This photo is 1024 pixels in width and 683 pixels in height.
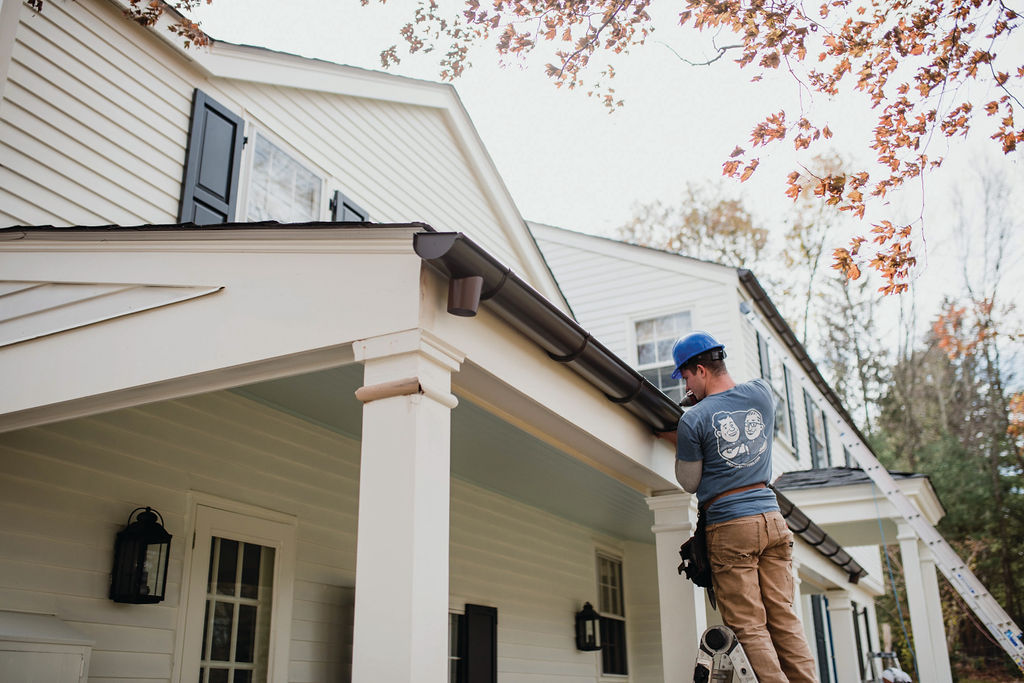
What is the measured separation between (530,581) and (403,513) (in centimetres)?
615

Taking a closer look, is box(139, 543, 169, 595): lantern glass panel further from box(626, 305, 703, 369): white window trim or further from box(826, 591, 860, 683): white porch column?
box(626, 305, 703, 369): white window trim

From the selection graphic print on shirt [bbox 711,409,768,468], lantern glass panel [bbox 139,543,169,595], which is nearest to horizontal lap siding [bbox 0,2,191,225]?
lantern glass panel [bbox 139,543,169,595]

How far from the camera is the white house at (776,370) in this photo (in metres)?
10.6

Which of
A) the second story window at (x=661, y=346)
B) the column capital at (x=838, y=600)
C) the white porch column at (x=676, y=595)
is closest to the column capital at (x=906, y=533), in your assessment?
the column capital at (x=838, y=600)

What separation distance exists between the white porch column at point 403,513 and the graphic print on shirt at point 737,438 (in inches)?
59.1

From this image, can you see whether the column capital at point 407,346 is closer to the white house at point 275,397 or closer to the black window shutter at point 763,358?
the white house at point 275,397

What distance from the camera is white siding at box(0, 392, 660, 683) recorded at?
4.79 meters

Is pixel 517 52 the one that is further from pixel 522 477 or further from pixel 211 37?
pixel 522 477

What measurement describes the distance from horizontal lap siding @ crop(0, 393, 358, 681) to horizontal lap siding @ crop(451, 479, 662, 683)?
1.47m

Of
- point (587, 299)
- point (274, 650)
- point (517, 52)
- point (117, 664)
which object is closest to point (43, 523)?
point (117, 664)

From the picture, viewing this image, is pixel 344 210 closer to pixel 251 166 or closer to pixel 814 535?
pixel 251 166

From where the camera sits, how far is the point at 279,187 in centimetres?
781

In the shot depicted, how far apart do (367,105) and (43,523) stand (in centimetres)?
558

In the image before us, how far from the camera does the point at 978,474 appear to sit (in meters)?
22.7
